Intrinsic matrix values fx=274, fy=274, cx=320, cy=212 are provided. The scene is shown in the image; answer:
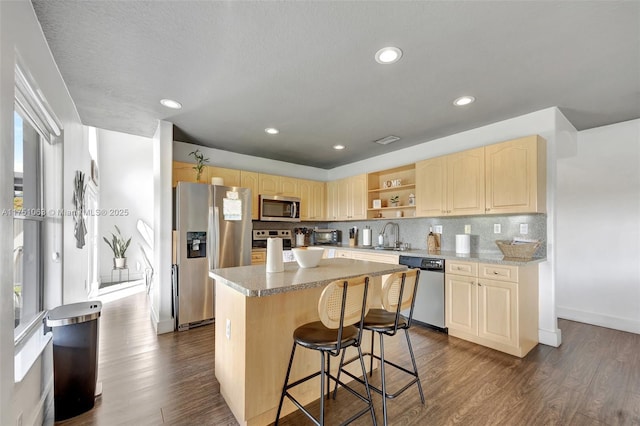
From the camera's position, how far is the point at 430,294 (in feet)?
11.0

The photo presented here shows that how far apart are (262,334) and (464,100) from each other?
9.25ft

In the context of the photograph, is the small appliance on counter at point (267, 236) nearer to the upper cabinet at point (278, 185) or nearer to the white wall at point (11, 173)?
the upper cabinet at point (278, 185)

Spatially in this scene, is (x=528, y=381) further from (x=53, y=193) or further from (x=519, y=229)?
(x=53, y=193)

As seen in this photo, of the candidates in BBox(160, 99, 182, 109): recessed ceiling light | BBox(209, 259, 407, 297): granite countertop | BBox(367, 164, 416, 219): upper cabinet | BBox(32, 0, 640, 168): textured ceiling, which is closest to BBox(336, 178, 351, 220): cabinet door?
BBox(367, 164, 416, 219): upper cabinet

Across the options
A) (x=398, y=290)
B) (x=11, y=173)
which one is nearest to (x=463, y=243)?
(x=398, y=290)

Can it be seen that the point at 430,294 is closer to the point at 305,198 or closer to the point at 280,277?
the point at 280,277

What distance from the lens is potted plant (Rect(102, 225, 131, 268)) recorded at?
6.06 metres

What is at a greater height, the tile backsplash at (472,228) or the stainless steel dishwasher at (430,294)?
the tile backsplash at (472,228)

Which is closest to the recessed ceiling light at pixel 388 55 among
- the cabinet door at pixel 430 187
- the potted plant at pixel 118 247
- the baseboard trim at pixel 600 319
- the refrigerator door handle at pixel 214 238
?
the cabinet door at pixel 430 187

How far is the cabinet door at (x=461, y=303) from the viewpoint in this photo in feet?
9.73

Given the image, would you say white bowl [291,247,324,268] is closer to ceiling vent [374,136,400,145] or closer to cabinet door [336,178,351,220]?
ceiling vent [374,136,400,145]

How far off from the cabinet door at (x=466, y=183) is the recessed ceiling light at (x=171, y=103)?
10.8ft

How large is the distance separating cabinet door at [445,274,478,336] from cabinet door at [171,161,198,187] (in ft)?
12.0

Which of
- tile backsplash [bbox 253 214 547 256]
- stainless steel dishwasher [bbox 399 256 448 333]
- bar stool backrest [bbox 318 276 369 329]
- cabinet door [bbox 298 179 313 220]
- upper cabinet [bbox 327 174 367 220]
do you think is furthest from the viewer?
cabinet door [bbox 298 179 313 220]
